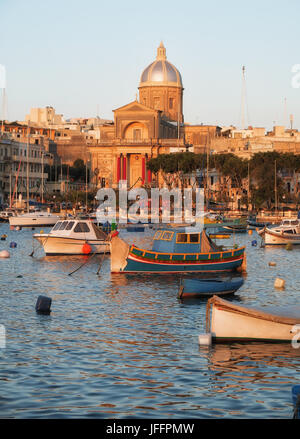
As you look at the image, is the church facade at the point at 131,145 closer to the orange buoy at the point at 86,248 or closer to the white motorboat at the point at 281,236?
the white motorboat at the point at 281,236

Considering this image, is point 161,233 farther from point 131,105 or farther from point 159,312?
point 131,105

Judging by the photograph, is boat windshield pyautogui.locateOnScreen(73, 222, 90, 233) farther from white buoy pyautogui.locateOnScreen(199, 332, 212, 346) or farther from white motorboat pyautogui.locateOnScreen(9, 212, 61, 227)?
white motorboat pyautogui.locateOnScreen(9, 212, 61, 227)

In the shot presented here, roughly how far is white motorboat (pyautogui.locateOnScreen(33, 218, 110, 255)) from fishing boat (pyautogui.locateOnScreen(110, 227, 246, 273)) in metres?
12.2

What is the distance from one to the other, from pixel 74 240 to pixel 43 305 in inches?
1050

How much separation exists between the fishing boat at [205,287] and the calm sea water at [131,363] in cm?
76

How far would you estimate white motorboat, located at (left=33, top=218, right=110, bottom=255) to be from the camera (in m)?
58.8

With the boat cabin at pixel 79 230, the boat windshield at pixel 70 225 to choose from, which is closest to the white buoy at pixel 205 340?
the boat cabin at pixel 79 230

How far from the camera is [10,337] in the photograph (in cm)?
2709

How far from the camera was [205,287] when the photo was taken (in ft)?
118

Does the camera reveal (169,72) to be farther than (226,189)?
Yes

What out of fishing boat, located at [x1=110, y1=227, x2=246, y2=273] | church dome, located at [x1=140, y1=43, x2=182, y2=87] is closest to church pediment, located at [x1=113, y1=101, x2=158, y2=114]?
church dome, located at [x1=140, y1=43, x2=182, y2=87]

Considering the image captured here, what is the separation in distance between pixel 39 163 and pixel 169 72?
41.7m

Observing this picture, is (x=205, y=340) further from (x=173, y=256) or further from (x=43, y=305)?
(x=173, y=256)
